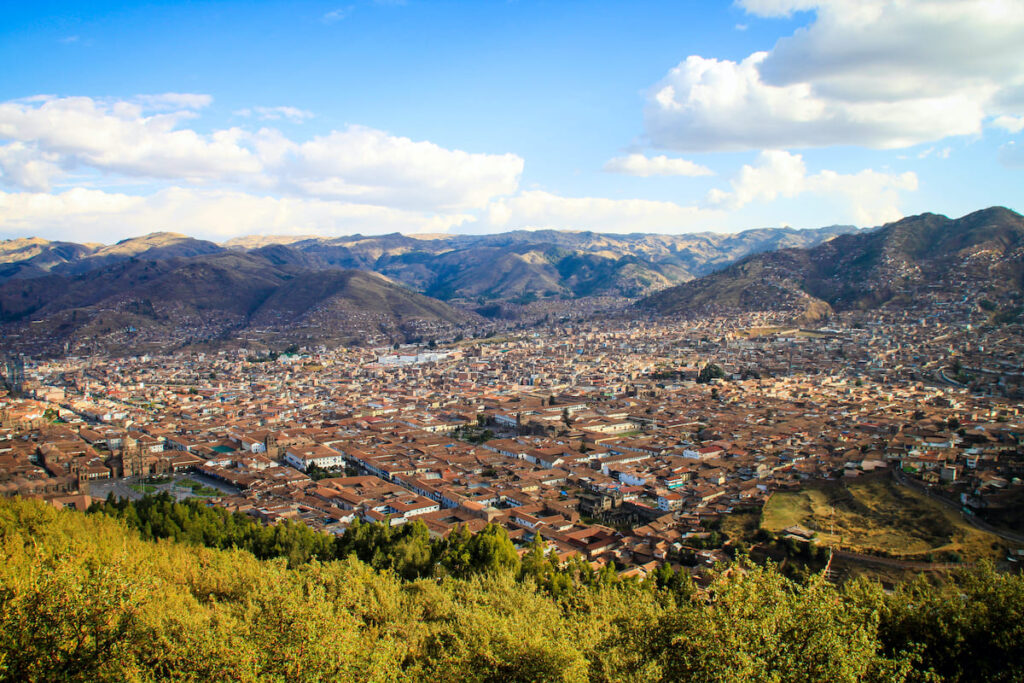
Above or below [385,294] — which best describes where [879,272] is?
above

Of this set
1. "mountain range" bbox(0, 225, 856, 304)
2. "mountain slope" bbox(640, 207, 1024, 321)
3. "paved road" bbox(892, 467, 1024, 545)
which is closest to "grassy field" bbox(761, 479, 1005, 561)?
"paved road" bbox(892, 467, 1024, 545)

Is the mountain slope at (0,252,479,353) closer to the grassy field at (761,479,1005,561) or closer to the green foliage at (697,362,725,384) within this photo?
the green foliage at (697,362,725,384)

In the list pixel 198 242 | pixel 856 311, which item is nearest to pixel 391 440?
pixel 856 311

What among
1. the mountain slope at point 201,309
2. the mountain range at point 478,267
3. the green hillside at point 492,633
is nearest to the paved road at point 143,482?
the green hillside at point 492,633

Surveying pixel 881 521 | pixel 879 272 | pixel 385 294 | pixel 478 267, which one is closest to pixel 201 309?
pixel 385 294

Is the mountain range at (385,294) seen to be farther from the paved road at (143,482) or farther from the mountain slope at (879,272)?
the paved road at (143,482)

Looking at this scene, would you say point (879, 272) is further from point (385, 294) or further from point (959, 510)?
point (385, 294)
